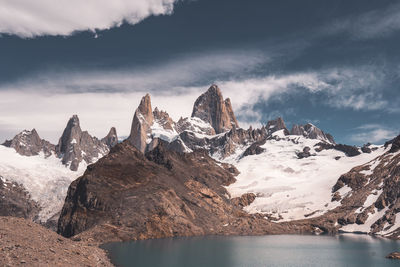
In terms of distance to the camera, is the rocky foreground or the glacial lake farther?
the glacial lake

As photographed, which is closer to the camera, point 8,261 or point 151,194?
point 8,261

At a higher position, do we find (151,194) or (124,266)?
(151,194)

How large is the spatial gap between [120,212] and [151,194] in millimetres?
21909

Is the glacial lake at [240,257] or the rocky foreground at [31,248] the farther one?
the glacial lake at [240,257]

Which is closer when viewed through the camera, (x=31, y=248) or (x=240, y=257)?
(x=31, y=248)

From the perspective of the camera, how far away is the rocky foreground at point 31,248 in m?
55.0

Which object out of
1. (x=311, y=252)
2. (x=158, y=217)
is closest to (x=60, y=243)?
(x=311, y=252)

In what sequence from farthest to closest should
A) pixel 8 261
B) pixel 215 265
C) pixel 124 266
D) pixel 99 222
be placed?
1. pixel 99 222
2. pixel 215 265
3. pixel 124 266
4. pixel 8 261

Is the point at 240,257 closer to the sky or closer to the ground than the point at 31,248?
closer to the ground

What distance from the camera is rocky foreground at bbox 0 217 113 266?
2164 inches

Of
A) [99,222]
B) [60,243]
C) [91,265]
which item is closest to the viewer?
[91,265]

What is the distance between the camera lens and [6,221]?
75.4 m

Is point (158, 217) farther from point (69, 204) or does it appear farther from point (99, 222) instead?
point (69, 204)

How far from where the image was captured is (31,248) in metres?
62.3
